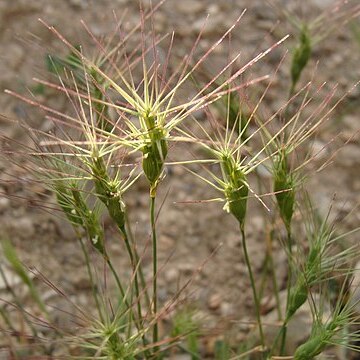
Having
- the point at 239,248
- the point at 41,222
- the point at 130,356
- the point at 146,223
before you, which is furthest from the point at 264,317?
the point at 130,356

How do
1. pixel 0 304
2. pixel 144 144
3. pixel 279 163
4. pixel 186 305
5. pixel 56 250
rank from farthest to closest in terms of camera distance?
pixel 56 250 → pixel 0 304 → pixel 186 305 → pixel 279 163 → pixel 144 144

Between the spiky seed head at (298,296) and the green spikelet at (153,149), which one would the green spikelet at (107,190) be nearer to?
the green spikelet at (153,149)

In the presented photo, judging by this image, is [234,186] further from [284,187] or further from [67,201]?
[67,201]

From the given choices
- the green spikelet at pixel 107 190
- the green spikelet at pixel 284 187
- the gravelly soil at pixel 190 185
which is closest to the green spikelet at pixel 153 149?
the green spikelet at pixel 107 190

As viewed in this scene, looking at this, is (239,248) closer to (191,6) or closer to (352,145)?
(352,145)

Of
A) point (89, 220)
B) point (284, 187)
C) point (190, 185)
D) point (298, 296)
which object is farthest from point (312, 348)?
point (190, 185)

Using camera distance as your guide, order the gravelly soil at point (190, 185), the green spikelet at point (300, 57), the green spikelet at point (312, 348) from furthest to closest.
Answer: the gravelly soil at point (190, 185)
the green spikelet at point (300, 57)
the green spikelet at point (312, 348)
